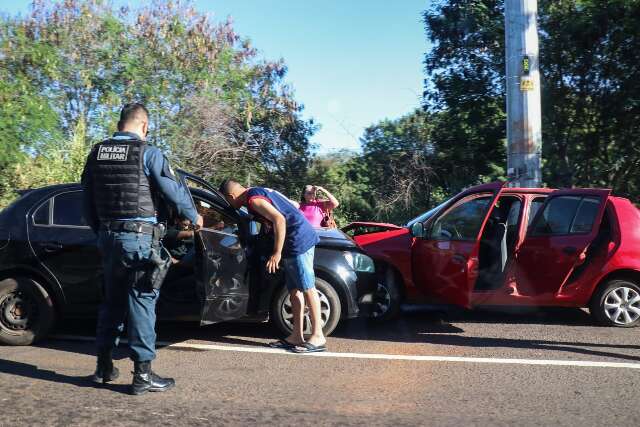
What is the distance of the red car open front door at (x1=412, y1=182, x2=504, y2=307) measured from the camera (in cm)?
659

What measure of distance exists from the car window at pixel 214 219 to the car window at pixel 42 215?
1422mm

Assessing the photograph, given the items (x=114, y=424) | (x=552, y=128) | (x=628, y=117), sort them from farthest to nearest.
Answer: (x=552, y=128), (x=628, y=117), (x=114, y=424)

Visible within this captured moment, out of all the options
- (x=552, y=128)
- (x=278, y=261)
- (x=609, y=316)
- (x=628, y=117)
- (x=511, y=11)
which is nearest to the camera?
(x=278, y=261)

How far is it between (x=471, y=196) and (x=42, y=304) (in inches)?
180

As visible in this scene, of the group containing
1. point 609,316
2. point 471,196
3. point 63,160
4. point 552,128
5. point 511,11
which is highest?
point 511,11

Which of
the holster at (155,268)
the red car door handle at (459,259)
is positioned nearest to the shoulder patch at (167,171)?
the holster at (155,268)

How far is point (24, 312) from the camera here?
5.86 meters

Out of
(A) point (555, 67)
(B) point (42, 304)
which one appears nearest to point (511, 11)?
(A) point (555, 67)

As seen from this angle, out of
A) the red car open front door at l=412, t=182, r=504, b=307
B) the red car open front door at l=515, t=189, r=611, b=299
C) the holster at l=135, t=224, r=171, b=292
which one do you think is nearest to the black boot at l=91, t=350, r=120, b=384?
the holster at l=135, t=224, r=171, b=292

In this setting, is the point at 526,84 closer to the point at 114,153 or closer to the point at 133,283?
the point at 114,153

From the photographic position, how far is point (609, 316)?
6.72 meters

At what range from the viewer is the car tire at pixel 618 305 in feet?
22.0

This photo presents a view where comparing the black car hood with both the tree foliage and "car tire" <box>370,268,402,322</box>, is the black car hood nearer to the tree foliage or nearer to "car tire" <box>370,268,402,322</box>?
"car tire" <box>370,268,402,322</box>

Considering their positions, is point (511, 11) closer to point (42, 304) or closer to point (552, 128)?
point (552, 128)
